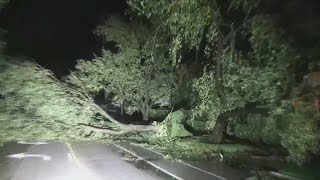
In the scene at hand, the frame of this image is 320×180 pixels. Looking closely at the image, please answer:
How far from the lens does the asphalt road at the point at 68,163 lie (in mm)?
9943

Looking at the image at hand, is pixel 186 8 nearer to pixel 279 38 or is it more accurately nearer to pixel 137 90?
pixel 279 38

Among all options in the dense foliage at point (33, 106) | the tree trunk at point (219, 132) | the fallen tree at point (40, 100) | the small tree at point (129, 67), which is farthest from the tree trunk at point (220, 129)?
the small tree at point (129, 67)

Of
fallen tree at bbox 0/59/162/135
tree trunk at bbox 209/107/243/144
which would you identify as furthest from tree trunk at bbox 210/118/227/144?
fallen tree at bbox 0/59/162/135

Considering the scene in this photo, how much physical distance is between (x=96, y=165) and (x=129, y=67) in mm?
13054

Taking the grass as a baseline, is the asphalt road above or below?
below

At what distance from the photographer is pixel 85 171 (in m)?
10.6

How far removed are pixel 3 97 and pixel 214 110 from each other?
9.74 metres

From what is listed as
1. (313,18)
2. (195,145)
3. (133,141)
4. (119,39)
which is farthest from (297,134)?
(119,39)

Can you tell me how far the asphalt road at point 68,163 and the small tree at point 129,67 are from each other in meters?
6.61

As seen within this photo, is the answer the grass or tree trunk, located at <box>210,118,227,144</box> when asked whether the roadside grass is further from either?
tree trunk, located at <box>210,118,227,144</box>

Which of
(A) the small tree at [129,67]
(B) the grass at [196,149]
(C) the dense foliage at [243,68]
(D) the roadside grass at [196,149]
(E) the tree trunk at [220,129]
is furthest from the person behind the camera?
(A) the small tree at [129,67]

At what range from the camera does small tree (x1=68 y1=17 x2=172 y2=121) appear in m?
22.6

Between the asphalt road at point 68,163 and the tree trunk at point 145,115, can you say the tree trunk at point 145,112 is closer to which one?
the tree trunk at point 145,115

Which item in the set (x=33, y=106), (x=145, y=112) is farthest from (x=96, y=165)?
(x=145, y=112)
